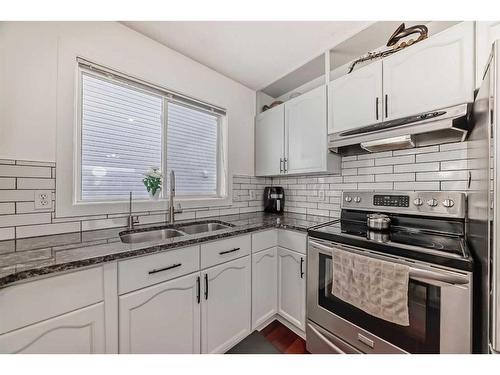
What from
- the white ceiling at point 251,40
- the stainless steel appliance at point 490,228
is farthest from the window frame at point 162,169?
the stainless steel appliance at point 490,228

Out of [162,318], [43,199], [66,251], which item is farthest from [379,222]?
[43,199]

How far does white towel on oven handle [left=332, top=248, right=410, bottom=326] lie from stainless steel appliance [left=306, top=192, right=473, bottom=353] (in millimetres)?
38

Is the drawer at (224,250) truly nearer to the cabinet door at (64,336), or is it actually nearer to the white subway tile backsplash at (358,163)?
the cabinet door at (64,336)

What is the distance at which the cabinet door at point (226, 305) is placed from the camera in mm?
1274

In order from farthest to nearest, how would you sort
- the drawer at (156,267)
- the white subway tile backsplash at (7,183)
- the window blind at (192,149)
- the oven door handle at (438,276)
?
the window blind at (192,149)
the white subway tile backsplash at (7,183)
the drawer at (156,267)
the oven door handle at (438,276)

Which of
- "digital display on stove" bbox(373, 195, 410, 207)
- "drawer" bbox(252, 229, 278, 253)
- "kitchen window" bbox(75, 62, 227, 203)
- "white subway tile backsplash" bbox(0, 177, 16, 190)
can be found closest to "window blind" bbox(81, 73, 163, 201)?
"kitchen window" bbox(75, 62, 227, 203)

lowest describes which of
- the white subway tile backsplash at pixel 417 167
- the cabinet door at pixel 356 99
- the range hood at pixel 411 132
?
the white subway tile backsplash at pixel 417 167

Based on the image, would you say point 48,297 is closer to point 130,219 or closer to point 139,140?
point 130,219

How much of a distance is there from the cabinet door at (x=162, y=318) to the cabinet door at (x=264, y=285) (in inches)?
19.2

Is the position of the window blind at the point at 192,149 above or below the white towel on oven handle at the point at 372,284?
above

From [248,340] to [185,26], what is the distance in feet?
7.77

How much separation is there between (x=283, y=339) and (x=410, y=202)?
1.36 meters

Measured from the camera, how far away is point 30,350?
751 mm
